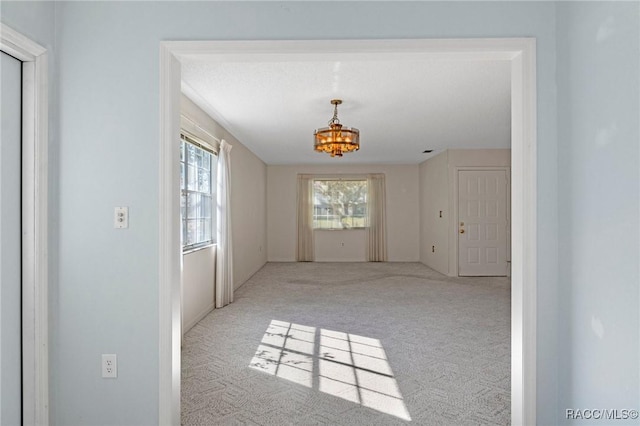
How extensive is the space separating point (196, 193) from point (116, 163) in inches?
97.1

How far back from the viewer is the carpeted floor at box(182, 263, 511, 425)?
2.34 m

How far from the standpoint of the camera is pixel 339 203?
9359 millimetres

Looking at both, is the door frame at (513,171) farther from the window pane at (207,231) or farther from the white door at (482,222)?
the white door at (482,222)

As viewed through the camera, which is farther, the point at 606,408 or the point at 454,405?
the point at 454,405

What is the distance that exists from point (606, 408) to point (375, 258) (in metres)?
7.63

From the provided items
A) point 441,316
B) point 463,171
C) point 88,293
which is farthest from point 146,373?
point 463,171

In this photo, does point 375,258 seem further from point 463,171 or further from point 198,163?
point 198,163

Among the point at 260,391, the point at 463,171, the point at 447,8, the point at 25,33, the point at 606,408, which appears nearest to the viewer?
the point at 606,408

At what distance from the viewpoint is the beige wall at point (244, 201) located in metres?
4.61

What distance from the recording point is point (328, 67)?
10.2ft

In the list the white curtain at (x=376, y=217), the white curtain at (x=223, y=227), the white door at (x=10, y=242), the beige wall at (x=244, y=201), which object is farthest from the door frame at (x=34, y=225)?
the white curtain at (x=376, y=217)

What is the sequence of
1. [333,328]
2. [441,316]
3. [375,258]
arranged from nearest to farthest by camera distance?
[333,328] → [441,316] → [375,258]

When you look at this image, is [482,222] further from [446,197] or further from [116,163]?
[116,163]

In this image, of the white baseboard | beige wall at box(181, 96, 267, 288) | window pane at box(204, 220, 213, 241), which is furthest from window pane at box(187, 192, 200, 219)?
the white baseboard
